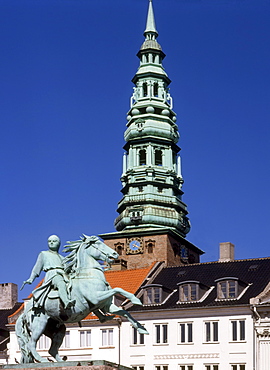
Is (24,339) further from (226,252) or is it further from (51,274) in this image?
(226,252)

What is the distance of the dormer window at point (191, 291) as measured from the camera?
79.1 m

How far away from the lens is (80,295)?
1246 inches

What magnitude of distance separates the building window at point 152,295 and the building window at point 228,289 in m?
5.50

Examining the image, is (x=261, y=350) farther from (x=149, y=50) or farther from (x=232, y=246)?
(x=149, y=50)

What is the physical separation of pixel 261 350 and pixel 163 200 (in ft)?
89.9

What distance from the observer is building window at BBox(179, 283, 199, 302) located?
3115 inches

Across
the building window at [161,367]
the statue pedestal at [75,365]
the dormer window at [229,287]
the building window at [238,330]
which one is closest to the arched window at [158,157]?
the dormer window at [229,287]

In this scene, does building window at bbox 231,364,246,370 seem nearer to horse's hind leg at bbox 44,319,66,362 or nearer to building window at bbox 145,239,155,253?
building window at bbox 145,239,155,253

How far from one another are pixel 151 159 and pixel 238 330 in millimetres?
28070

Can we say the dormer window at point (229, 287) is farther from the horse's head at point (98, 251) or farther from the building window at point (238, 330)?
the horse's head at point (98, 251)

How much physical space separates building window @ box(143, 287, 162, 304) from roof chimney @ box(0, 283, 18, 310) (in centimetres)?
2197

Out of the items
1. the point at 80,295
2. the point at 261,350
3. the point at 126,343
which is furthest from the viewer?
the point at 126,343

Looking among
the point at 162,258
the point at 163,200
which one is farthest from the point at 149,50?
the point at 162,258

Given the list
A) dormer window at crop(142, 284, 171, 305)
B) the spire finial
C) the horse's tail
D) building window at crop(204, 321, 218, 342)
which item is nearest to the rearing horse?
the horse's tail
